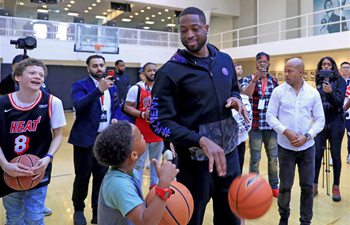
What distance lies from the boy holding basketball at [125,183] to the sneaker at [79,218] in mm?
1886

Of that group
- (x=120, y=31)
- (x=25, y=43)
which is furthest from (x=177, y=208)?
(x=120, y=31)

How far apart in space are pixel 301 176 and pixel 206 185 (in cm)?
157

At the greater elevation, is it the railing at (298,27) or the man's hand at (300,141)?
the railing at (298,27)

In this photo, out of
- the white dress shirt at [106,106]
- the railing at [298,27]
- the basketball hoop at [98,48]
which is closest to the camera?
the white dress shirt at [106,106]

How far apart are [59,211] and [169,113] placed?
2.57 metres

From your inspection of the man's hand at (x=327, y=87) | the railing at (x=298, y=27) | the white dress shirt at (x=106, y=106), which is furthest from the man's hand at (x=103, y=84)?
the railing at (x=298, y=27)

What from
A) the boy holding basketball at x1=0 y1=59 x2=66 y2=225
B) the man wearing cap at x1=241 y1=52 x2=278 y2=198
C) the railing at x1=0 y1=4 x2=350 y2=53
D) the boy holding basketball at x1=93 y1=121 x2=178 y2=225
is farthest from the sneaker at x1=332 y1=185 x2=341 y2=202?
the railing at x1=0 y1=4 x2=350 y2=53

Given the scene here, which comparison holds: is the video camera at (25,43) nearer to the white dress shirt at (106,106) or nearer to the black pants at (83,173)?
the white dress shirt at (106,106)

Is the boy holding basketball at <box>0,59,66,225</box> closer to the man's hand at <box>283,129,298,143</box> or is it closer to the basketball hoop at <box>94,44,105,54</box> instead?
the man's hand at <box>283,129,298,143</box>

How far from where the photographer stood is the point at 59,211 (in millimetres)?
3732

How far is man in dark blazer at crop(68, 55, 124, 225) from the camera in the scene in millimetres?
3299

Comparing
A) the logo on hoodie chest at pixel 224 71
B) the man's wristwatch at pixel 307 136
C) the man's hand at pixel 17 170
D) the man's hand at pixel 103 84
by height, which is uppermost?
the man's hand at pixel 103 84

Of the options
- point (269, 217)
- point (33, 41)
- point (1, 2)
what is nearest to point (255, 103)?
point (269, 217)

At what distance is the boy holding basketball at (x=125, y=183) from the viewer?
150 cm
